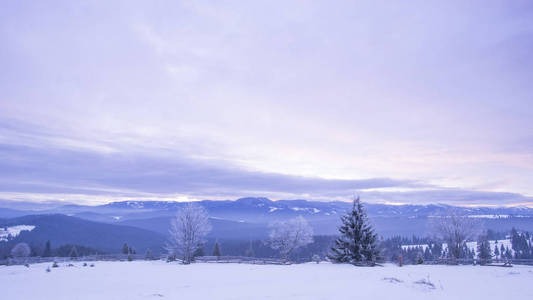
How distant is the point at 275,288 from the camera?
1540cm

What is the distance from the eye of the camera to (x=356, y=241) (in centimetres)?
3353

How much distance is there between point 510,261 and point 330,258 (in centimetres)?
1691

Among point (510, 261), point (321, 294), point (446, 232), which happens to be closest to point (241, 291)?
point (321, 294)

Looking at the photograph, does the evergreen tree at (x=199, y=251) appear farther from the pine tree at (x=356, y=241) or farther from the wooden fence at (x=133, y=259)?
the pine tree at (x=356, y=241)

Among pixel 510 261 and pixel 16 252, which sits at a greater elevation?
pixel 510 261

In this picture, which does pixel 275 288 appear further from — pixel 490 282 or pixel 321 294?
pixel 490 282

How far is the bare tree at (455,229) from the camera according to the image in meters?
43.3

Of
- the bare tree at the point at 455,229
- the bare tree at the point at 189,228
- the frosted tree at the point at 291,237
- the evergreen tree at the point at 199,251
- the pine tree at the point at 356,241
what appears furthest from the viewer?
the frosted tree at the point at 291,237

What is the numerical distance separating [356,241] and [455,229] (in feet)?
67.8

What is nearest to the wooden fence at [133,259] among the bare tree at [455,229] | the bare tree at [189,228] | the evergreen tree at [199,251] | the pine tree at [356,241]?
the bare tree at [189,228]

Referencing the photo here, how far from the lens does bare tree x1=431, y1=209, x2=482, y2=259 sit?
4328 centimetres

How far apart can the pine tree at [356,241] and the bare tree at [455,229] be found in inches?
713

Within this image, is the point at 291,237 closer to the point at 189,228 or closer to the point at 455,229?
the point at 189,228

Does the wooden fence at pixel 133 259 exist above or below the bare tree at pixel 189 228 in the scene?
below
